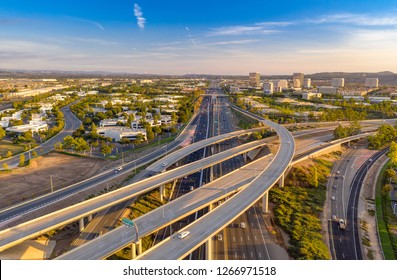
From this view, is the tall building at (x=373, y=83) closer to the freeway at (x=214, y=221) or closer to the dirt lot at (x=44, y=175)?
the freeway at (x=214, y=221)

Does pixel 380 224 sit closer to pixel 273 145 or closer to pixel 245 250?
pixel 245 250

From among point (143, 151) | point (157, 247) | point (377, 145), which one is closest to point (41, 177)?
point (143, 151)

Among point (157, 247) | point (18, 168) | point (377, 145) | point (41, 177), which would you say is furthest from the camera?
point (377, 145)

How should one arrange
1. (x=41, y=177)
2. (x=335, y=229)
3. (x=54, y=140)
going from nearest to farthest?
(x=335, y=229) → (x=41, y=177) → (x=54, y=140)

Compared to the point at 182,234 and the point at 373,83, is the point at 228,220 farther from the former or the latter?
the point at 373,83

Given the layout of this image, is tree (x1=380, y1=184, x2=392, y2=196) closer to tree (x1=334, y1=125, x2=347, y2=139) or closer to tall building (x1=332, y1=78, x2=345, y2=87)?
tree (x1=334, y1=125, x2=347, y2=139)

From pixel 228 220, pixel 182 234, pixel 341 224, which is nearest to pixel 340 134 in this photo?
pixel 341 224
